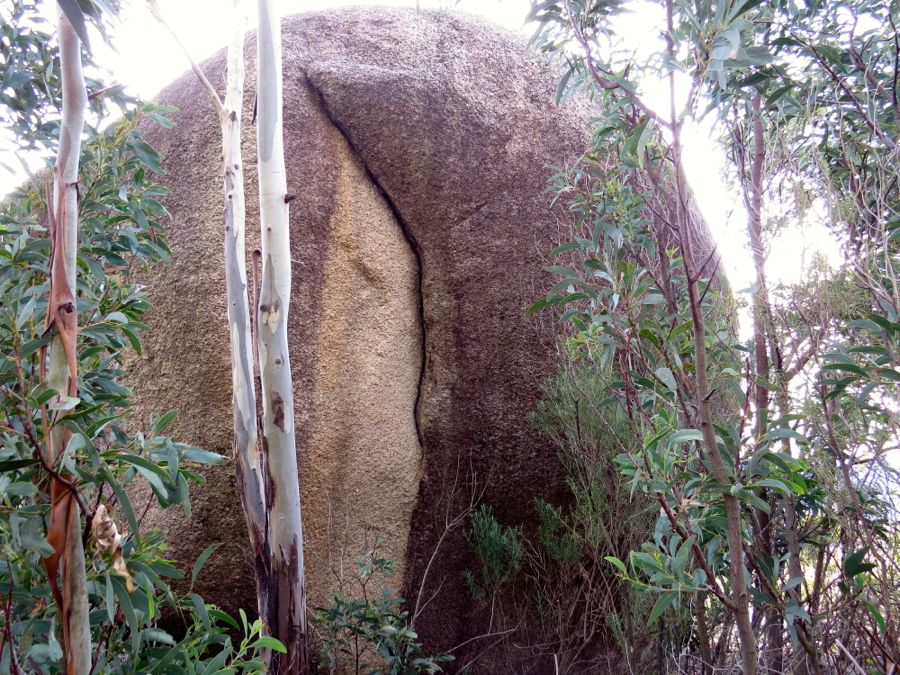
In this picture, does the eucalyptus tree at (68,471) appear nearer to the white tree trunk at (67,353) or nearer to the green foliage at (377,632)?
the white tree trunk at (67,353)

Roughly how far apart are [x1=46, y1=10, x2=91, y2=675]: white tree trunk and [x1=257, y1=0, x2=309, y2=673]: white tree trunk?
1.21m

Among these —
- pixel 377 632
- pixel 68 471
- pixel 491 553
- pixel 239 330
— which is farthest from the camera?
pixel 491 553

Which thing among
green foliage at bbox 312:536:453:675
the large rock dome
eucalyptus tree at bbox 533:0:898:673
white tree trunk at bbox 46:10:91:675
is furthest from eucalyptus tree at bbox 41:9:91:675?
the large rock dome

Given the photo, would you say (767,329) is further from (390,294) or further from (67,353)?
(390,294)

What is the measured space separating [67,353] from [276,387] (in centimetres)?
131

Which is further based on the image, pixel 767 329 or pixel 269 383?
pixel 269 383

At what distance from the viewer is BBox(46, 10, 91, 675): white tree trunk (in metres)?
1.09

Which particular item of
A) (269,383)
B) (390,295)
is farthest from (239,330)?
(390,295)

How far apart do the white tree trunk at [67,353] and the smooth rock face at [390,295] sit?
76.9 inches

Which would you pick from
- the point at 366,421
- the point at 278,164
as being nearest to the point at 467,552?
the point at 366,421

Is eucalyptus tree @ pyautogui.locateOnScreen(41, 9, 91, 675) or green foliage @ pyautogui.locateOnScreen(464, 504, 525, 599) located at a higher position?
eucalyptus tree @ pyautogui.locateOnScreen(41, 9, 91, 675)

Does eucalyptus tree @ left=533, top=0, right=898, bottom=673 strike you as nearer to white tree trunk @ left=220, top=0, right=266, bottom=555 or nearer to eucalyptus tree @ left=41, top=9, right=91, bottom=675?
eucalyptus tree @ left=41, top=9, right=91, bottom=675

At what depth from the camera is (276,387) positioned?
8.05 feet

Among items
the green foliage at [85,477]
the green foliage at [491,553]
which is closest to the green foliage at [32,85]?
the green foliage at [85,477]
